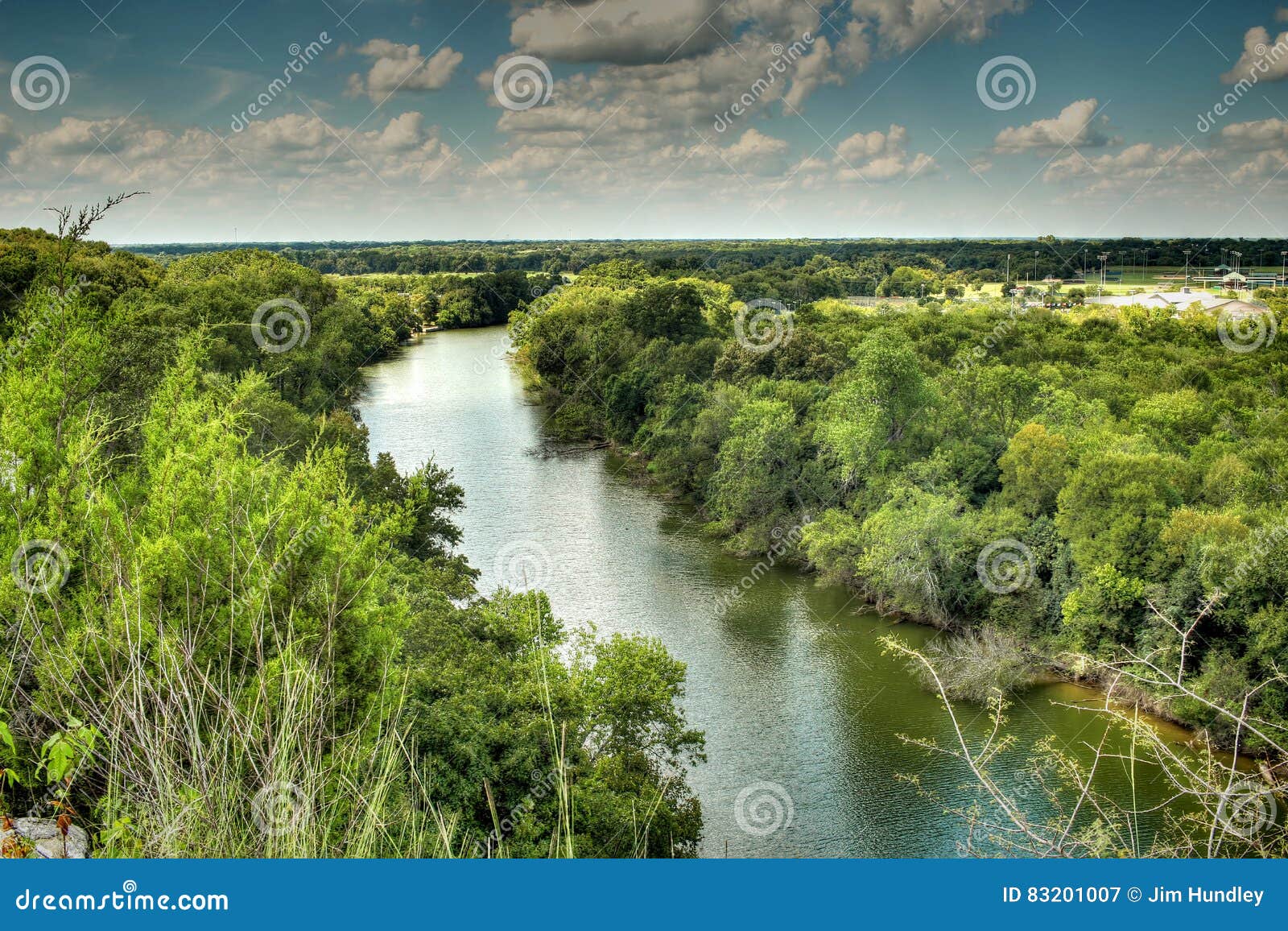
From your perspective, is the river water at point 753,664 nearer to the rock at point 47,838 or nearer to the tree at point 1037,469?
the tree at point 1037,469

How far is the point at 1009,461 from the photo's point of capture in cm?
2509

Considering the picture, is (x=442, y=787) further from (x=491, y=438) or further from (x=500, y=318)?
(x=500, y=318)

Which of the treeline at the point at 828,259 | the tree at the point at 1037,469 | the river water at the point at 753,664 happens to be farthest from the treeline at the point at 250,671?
the treeline at the point at 828,259

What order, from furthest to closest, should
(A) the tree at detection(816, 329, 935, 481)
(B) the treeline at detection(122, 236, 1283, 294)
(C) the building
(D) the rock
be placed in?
1. (B) the treeline at detection(122, 236, 1283, 294)
2. (C) the building
3. (A) the tree at detection(816, 329, 935, 481)
4. (D) the rock

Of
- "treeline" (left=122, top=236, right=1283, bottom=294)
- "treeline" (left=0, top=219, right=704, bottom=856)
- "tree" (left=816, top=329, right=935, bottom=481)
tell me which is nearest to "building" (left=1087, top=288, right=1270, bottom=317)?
"treeline" (left=122, top=236, right=1283, bottom=294)

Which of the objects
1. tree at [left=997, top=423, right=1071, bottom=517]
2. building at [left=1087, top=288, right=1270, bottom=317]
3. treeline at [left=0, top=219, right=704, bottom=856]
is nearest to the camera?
treeline at [left=0, top=219, right=704, bottom=856]

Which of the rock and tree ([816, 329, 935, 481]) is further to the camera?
tree ([816, 329, 935, 481])

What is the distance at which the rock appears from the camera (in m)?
4.26

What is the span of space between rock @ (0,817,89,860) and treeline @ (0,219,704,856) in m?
0.13

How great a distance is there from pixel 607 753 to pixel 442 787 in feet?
14.4

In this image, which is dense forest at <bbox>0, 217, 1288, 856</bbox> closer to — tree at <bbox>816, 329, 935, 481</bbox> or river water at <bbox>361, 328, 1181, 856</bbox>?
tree at <bbox>816, 329, 935, 481</bbox>

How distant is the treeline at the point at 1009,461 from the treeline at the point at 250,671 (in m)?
6.58

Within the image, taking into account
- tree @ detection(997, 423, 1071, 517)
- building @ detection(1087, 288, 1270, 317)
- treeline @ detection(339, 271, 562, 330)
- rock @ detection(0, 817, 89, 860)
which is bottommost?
rock @ detection(0, 817, 89, 860)

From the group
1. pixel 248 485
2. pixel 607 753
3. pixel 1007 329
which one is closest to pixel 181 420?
pixel 248 485
